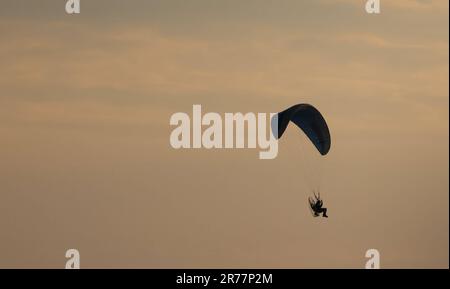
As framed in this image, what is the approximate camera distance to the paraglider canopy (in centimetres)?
5722

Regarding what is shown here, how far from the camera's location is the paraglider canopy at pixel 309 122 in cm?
5722

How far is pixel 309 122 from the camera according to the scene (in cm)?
6022

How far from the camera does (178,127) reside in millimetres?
75062

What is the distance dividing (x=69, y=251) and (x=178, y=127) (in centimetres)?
3864
